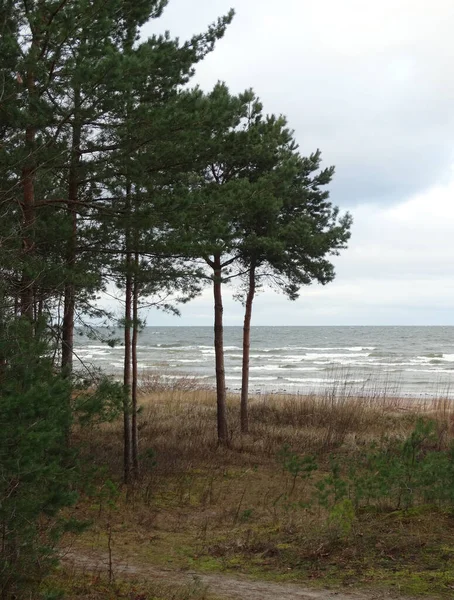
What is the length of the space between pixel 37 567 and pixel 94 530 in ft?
11.9

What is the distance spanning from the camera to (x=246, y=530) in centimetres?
845

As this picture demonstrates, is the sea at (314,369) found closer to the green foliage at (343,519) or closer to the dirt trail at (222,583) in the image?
the green foliage at (343,519)

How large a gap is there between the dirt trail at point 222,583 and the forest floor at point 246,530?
13mm

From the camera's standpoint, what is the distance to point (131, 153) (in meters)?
9.71

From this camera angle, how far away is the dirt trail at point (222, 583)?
553cm

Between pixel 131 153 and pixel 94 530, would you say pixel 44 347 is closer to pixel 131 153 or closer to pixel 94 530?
pixel 94 530

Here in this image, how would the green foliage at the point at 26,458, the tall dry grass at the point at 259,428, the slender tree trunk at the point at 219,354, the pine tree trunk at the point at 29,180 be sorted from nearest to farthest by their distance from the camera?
the green foliage at the point at 26,458, the pine tree trunk at the point at 29,180, the tall dry grass at the point at 259,428, the slender tree trunk at the point at 219,354

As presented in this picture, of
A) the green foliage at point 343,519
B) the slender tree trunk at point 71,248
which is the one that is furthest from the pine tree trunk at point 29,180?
the green foliage at point 343,519

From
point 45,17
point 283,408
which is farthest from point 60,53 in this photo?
point 283,408

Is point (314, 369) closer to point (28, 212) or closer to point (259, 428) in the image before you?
point (259, 428)

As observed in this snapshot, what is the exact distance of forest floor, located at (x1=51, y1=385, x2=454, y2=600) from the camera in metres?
5.83

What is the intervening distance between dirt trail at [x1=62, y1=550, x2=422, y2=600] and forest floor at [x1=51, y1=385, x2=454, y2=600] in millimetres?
13

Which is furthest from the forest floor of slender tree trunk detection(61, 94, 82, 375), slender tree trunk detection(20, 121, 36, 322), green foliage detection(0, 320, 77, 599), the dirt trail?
slender tree trunk detection(20, 121, 36, 322)

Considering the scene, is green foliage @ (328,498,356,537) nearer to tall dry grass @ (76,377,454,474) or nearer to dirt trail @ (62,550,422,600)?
dirt trail @ (62,550,422,600)
